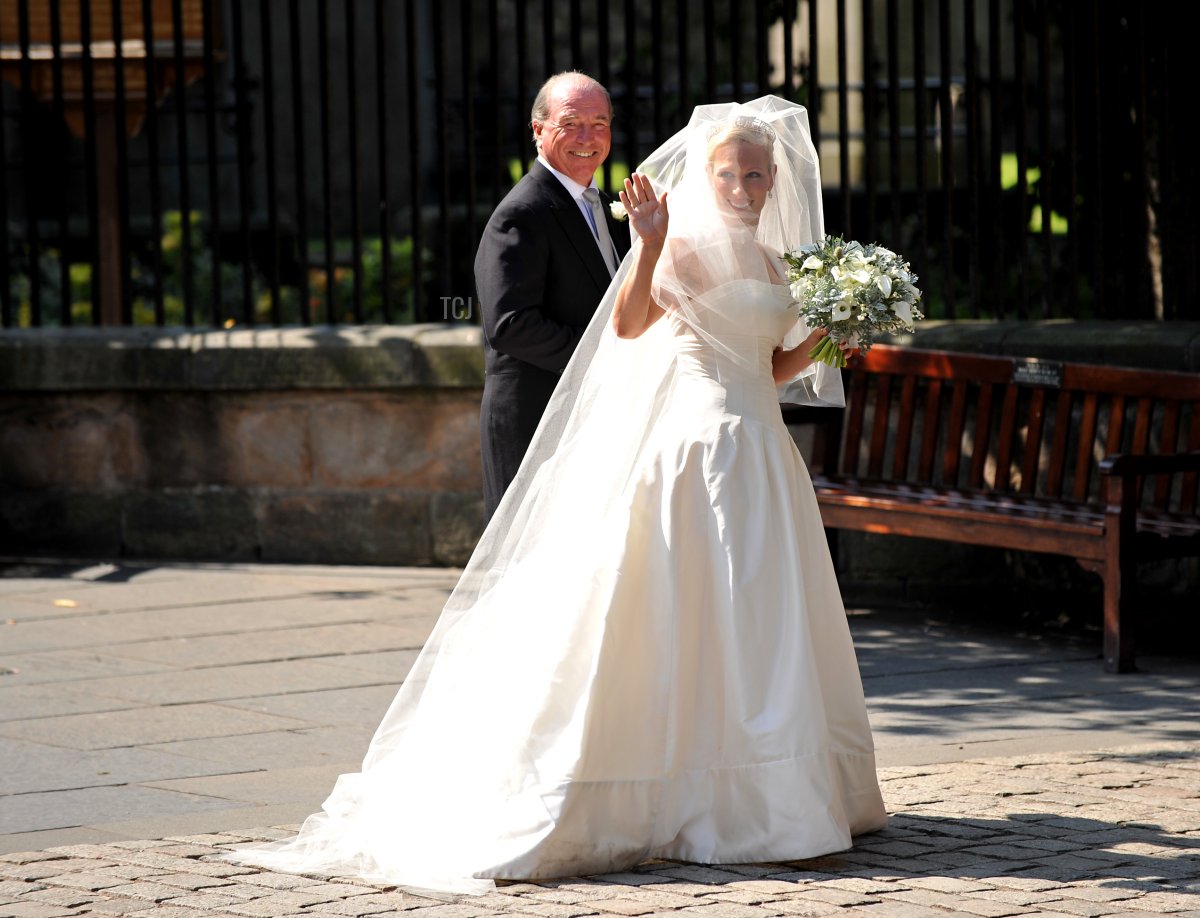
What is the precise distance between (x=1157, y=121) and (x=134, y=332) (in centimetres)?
478

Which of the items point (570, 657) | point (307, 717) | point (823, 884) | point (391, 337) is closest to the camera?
point (823, 884)

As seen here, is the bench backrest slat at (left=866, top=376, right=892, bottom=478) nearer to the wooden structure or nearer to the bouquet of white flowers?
the bouquet of white flowers

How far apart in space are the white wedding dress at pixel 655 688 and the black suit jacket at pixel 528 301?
0.57 m

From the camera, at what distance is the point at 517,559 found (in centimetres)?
454

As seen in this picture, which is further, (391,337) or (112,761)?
(391,337)

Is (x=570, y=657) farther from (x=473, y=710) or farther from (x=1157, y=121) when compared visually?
(x=1157, y=121)

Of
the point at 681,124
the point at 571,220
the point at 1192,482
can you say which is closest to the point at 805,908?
the point at 571,220

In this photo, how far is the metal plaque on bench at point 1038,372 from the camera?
7295mm

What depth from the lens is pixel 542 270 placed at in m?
5.12

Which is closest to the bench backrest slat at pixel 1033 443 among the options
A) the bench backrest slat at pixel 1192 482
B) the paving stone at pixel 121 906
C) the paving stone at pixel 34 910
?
the bench backrest slat at pixel 1192 482

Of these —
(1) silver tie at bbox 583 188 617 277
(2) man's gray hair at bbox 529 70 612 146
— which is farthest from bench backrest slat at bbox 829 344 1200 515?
(2) man's gray hair at bbox 529 70 612 146

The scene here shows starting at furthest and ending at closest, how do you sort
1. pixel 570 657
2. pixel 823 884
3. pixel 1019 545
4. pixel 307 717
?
pixel 1019 545 → pixel 307 717 → pixel 570 657 → pixel 823 884

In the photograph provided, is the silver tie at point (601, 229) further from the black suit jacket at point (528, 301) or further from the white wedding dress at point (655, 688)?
the white wedding dress at point (655, 688)

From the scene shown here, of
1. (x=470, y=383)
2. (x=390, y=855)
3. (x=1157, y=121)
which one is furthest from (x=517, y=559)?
(x=1157, y=121)
